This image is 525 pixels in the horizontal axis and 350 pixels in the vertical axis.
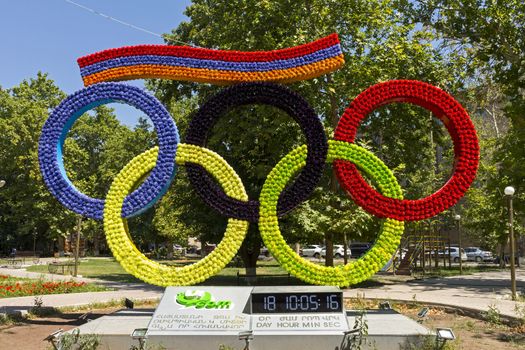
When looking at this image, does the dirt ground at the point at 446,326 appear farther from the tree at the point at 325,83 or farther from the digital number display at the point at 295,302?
the tree at the point at 325,83

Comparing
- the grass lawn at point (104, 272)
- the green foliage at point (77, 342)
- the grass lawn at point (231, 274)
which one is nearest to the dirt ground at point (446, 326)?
the green foliage at point (77, 342)

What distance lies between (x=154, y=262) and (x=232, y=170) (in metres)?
2.49

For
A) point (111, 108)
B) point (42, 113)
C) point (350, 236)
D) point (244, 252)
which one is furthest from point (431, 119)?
point (111, 108)

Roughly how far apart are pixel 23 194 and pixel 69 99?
42013mm

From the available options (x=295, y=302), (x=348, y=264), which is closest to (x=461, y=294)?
(x=348, y=264)

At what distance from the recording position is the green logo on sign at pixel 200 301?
30.0 feet

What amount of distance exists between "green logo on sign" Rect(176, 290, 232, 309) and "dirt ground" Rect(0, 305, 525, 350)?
251cm

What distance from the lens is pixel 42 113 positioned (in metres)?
48.2

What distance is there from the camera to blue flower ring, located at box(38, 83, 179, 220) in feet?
34.4

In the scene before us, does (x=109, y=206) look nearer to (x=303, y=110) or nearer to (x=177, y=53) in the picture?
(x=177, y=53)

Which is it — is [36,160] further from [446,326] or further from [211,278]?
[446,326]

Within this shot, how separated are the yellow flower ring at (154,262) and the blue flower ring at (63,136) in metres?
0.19

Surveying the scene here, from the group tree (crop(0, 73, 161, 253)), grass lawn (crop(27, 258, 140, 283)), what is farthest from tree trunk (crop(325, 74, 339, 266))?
tree (crop(0, 73, 161, 253))

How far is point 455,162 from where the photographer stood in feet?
34.5
